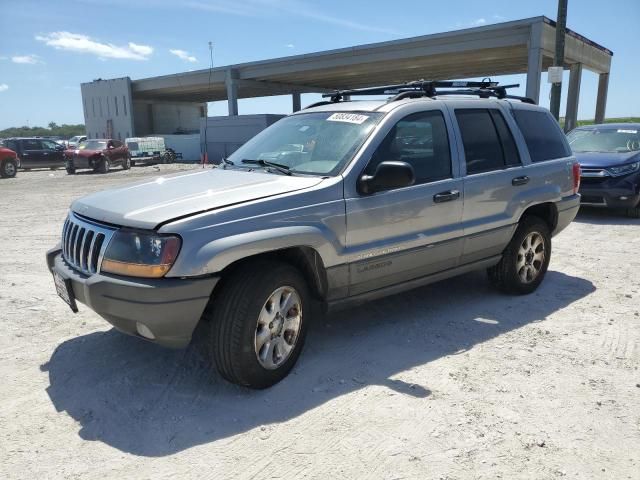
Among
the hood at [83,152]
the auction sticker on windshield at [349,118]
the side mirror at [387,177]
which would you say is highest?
the auction sticker on windshield at [349,118]

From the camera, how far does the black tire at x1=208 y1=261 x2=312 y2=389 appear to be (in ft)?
10.2

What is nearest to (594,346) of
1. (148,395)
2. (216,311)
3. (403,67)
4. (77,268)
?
(216,311)

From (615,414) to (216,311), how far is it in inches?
95.7

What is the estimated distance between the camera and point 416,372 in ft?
11.8

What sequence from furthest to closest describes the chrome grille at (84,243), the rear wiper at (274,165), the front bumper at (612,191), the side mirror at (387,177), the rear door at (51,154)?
1. the rear door at (51,154)
2. the front bumper at (612,191)
3. the rear wiper at (274,165)
4. the side mirror at (387,177)
5. the chrome grille at (84,243)

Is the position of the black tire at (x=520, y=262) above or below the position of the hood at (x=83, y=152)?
below

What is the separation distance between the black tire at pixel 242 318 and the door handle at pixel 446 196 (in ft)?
4.87

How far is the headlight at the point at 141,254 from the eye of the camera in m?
2.90

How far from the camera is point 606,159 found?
9.34 metres

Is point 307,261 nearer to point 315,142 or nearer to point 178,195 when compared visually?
point 178,195

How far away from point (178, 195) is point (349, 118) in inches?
59.4

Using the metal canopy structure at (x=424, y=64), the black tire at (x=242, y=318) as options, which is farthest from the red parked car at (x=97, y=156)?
the black tire at (x=242, y=318)

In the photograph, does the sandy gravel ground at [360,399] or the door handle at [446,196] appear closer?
the sandy gravel ground at [360,399]

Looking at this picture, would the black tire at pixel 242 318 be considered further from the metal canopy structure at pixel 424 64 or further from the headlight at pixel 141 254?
the metal canopy structure at pixel 424 64
